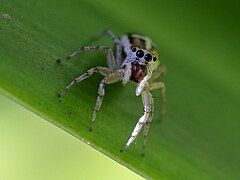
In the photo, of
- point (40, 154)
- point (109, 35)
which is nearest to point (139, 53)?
point (109, 35)

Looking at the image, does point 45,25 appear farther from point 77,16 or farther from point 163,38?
point 163,38

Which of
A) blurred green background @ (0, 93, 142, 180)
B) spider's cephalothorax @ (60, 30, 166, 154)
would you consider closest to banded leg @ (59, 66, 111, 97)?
spider's cephalothorax @ (60, 30, 166, 154)

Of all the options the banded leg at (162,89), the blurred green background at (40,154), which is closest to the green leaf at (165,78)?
the banded leg at (162,89)

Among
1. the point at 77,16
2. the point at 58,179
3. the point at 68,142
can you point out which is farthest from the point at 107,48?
the point at 58,179

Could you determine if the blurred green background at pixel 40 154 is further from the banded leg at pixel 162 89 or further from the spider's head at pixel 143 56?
the spider's head at pixel 143 56

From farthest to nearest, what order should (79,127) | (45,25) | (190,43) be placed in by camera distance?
(190,43) → (45,25) → (79,127)

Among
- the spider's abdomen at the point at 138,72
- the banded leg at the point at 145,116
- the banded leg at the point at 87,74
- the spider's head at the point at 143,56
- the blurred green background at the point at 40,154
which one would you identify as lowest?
the blurred green background at the point at 40,154
